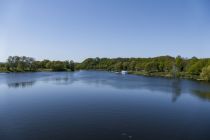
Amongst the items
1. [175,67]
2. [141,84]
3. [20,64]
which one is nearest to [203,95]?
[141,84]

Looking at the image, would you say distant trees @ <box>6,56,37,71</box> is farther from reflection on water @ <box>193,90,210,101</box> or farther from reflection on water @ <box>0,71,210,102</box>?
reflection on water @ <box>193,90,210,101</box>

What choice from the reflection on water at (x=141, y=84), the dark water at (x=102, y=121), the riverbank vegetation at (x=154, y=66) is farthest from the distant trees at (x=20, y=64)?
the dark water at (x=102, y=121)

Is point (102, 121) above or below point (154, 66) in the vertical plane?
below

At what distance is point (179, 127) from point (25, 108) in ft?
50.9

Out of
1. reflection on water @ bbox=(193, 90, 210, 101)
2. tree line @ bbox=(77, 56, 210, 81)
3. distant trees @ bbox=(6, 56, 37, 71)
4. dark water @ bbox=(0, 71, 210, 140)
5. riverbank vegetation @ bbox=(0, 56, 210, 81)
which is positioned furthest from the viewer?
distant trees @ bbox=(6, 56, 37, 71)

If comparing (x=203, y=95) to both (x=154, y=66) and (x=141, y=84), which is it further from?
(x=154, y=66)

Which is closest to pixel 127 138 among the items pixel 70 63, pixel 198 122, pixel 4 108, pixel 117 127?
pixel 117 127

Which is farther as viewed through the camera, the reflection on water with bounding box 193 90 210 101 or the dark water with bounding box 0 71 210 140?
the reflection on water with bounding box 193 90 210 101

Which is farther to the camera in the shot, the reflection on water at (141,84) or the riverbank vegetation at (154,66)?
the riverbank vegetation at (154,66)

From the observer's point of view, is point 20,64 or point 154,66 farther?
point 20,64

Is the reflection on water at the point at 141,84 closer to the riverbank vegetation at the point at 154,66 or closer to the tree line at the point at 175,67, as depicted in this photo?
the tree line at the point at 175,67

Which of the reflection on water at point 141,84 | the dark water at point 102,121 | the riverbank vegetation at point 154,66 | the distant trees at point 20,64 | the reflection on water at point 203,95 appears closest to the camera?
the dark water at point 102,121

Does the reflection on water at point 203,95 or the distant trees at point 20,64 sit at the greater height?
the distant trees at point 20,64

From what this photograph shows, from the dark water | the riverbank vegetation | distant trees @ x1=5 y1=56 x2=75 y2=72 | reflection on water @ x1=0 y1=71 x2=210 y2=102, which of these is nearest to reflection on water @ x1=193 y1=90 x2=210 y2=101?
reflection on water @ x1=0 y1=71 x2=210 y2=102
